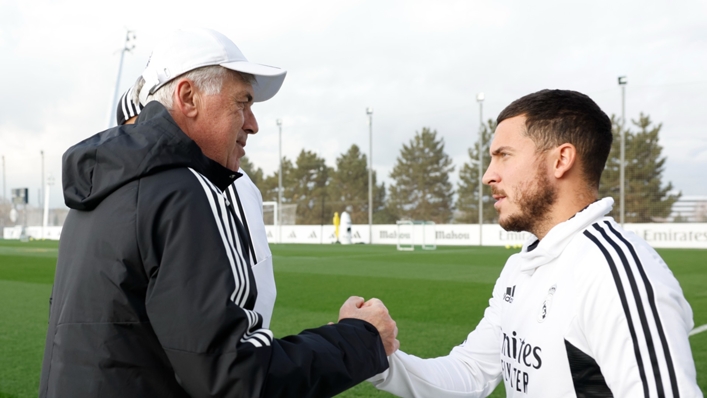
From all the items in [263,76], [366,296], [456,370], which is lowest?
[366,296]

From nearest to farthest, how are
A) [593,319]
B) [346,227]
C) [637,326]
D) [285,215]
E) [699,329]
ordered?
[637,326] < [593,319] < [699,329] < [346,227] < [285,215]

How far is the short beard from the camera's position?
7.09 feet

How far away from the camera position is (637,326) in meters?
1.56

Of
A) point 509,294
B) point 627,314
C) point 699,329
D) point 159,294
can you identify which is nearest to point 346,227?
point 699,329

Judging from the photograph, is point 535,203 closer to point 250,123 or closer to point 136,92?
point 250,123

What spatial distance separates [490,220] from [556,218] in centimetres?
4253

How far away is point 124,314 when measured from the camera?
1515 millimetres

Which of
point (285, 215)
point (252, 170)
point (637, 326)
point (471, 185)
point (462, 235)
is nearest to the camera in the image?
point (637, 326)

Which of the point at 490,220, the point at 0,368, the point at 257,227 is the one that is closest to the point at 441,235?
the point at 490,220

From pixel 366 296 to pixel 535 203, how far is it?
835 cm

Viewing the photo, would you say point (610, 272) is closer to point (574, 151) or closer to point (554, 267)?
point (554, 267)

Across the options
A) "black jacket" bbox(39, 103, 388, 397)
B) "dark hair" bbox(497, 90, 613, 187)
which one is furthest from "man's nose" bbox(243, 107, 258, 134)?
"dark hair" bbox(497, 90, 613, 187)

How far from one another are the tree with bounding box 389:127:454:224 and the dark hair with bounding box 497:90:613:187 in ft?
161

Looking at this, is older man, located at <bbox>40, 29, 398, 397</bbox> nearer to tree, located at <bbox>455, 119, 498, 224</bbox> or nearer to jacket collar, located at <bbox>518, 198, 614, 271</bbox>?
jacket collar, located at <bbox>518, 198, 614, 271</bbox>
